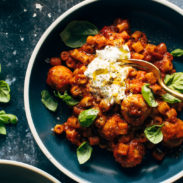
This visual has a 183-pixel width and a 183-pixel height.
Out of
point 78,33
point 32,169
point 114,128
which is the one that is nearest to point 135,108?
point 114,128

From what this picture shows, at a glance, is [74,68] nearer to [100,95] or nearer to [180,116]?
[100,95]

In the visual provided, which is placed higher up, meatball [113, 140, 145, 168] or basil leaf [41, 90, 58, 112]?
meatball [113, 140, 145, 168]

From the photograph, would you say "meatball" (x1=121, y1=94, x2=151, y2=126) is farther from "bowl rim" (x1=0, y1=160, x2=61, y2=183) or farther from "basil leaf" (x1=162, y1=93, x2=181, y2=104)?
"bowl rim" (x1=0, y1=160, x2=61, y2=183)

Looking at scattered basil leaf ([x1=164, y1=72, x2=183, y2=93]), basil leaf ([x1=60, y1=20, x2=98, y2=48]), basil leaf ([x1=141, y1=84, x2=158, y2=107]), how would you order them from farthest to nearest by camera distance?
basil leaf ([x1=60, y1=20, x2=98, y2=48])
scattered basil leaf ([x1=164, y1=72, x2=183, y2=93])
basil leaf ([x1=141, y1=84, x2=158, y2=107])

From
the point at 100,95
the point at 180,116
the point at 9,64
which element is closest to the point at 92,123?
the point at 100,95

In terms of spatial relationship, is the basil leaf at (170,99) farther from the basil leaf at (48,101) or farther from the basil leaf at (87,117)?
the basil leaf at (48,101)

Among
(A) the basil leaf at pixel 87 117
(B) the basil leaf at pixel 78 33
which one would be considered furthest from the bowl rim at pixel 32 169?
(B) the basil leaf at pixel 78 33

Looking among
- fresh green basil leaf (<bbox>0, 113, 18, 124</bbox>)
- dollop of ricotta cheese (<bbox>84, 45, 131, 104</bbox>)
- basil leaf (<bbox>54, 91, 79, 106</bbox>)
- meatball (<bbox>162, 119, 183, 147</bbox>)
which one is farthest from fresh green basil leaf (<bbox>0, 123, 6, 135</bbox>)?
meatball (<bbox>162, 119, 183, 147</bbox>)
